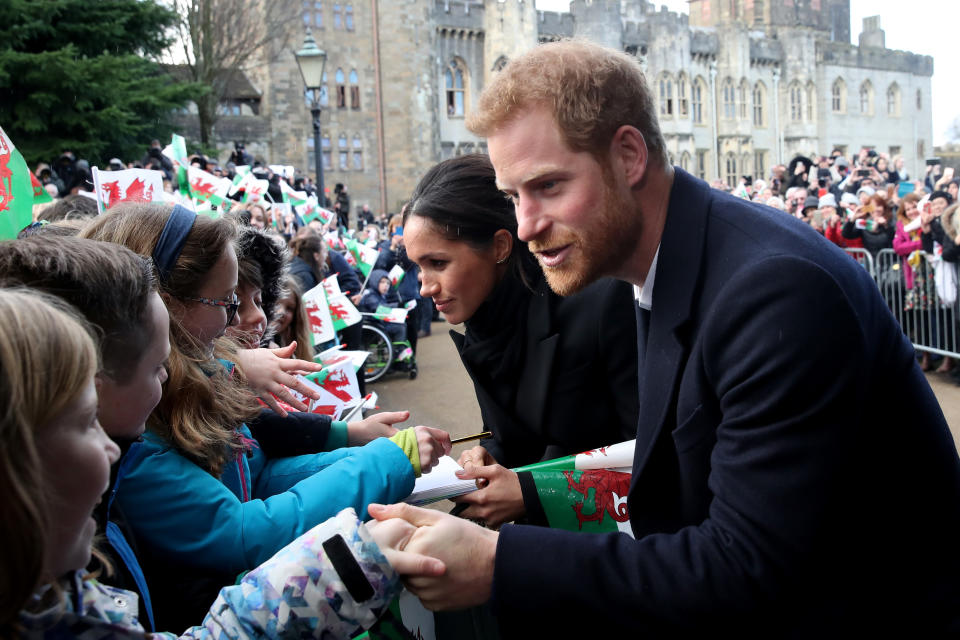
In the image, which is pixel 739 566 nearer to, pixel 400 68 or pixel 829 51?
pixel 400 68

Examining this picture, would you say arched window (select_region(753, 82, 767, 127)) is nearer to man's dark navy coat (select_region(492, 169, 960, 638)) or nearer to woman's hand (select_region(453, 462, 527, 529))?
woman's hand (select_region(453, 462, 527, 529))

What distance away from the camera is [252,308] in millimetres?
2945

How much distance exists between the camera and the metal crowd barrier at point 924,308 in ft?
26.1

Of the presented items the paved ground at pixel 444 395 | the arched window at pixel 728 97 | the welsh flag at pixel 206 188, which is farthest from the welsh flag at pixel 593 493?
the arched window at pixel 728 97

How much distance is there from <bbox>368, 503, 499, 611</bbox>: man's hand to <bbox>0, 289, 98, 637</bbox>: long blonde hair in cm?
61

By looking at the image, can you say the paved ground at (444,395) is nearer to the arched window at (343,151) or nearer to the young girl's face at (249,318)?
the young girl's face at (249,318)

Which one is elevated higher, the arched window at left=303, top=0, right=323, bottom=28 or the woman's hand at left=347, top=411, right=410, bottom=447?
the arched window at left=303, top=0, right=323, bottom=28

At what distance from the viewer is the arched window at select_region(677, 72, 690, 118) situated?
49.0 meters

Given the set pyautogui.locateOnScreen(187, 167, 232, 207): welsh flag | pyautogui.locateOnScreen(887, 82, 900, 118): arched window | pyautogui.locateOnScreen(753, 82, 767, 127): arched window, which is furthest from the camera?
pyautogui.locateOnScreen(887, 82, 900, 118): arched window

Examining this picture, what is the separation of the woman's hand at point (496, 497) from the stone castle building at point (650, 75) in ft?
93.7

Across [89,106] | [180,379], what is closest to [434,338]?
[89,106]

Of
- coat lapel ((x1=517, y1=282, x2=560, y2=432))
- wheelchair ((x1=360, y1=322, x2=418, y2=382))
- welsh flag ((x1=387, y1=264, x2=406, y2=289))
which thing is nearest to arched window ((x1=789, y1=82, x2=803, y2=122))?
welsh flag ((x1=387, y1=264, x2=406, y2=289))

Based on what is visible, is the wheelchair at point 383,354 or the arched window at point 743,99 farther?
the arched window at point 743,99

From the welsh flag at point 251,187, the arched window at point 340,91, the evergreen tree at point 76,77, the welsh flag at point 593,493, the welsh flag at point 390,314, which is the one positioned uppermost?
the arched window at point 340,91
